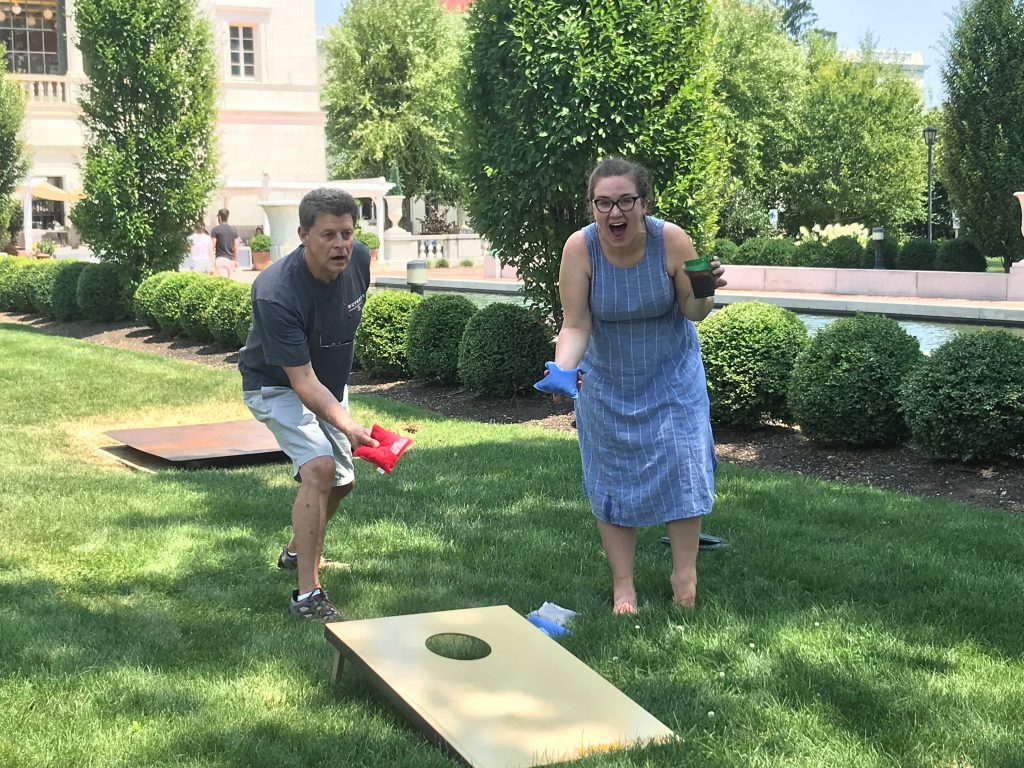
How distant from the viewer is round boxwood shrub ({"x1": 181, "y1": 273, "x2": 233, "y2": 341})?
49.3ft

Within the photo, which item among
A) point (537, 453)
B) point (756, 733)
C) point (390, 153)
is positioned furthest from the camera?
point (390, 153)

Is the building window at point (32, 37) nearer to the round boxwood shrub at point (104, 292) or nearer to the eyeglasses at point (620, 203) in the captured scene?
the round boxwood shrub at point (104, 292)

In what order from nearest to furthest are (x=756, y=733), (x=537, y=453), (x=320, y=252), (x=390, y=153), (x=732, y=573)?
(x=756, y=733) → (x=320, y=252) → (x=732, y=573) → (x=537, y=453) → (x=390, y=153)

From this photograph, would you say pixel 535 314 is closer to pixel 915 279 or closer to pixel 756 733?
pixel 756 733

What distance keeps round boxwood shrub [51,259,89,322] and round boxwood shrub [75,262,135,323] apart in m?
0.31

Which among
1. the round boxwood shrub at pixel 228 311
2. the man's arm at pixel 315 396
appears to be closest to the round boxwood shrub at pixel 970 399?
the man's arm at pixel 315 396

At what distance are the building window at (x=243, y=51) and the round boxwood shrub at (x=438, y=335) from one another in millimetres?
34822

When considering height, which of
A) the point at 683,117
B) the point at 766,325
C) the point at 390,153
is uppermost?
the point at 390,153

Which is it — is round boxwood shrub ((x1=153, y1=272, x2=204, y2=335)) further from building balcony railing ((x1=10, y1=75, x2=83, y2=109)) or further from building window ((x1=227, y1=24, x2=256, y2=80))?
building window ((x1=227, y1=24, x2=256, y2=80))

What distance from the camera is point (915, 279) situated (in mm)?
21219

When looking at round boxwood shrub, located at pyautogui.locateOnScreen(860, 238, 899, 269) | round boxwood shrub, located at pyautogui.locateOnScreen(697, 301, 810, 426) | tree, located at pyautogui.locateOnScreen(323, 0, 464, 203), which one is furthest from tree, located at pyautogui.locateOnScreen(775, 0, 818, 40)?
round boxwood shrub, located at pyautogui.locateOnScreen(697, 301, 810, 426)

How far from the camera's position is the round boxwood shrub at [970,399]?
6.73m

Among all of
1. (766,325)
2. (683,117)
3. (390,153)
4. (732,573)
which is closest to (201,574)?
(732,573)

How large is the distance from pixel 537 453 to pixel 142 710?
4.41 meters
